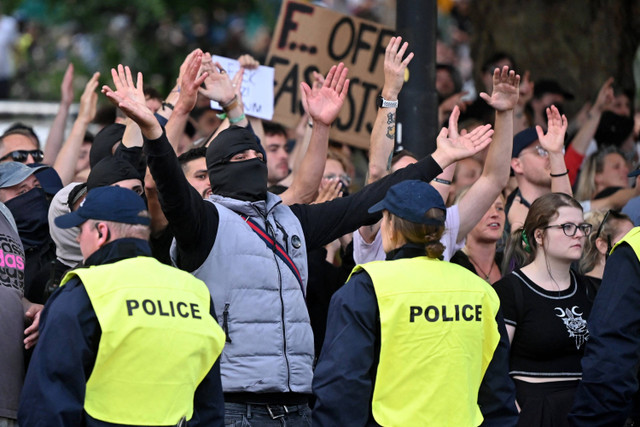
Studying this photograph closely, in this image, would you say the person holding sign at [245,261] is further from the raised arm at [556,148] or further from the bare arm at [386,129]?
the raised arm at [556,148]

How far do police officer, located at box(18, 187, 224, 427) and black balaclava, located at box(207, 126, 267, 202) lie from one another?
99 centimetres

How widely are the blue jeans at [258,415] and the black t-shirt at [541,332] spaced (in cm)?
136

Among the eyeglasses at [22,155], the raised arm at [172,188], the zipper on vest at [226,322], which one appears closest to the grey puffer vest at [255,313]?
the zipper on vest at [226,322]

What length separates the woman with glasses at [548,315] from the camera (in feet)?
19.4

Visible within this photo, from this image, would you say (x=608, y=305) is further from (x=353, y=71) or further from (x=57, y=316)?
(x=353, y=71)

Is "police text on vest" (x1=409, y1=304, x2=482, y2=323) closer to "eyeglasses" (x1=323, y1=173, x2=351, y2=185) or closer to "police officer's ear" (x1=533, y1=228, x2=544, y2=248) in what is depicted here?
"police officer's ear" (x1=533, y1=228, x2=544, y2=248)

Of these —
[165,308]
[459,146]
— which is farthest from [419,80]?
[165,308]

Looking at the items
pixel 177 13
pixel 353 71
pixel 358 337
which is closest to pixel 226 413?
pixel 358 337

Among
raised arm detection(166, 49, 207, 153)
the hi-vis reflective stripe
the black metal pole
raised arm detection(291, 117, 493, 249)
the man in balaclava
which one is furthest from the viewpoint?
the black metal pole

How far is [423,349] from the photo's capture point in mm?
4680

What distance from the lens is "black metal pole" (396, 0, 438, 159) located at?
7039 millimetres

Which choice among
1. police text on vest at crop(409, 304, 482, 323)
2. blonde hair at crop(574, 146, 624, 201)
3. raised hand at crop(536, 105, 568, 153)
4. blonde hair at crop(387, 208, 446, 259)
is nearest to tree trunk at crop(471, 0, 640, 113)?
blonde hair at crop(574, 146, 624, 201)

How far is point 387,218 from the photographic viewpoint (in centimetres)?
495

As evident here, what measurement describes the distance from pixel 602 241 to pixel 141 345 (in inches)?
136
